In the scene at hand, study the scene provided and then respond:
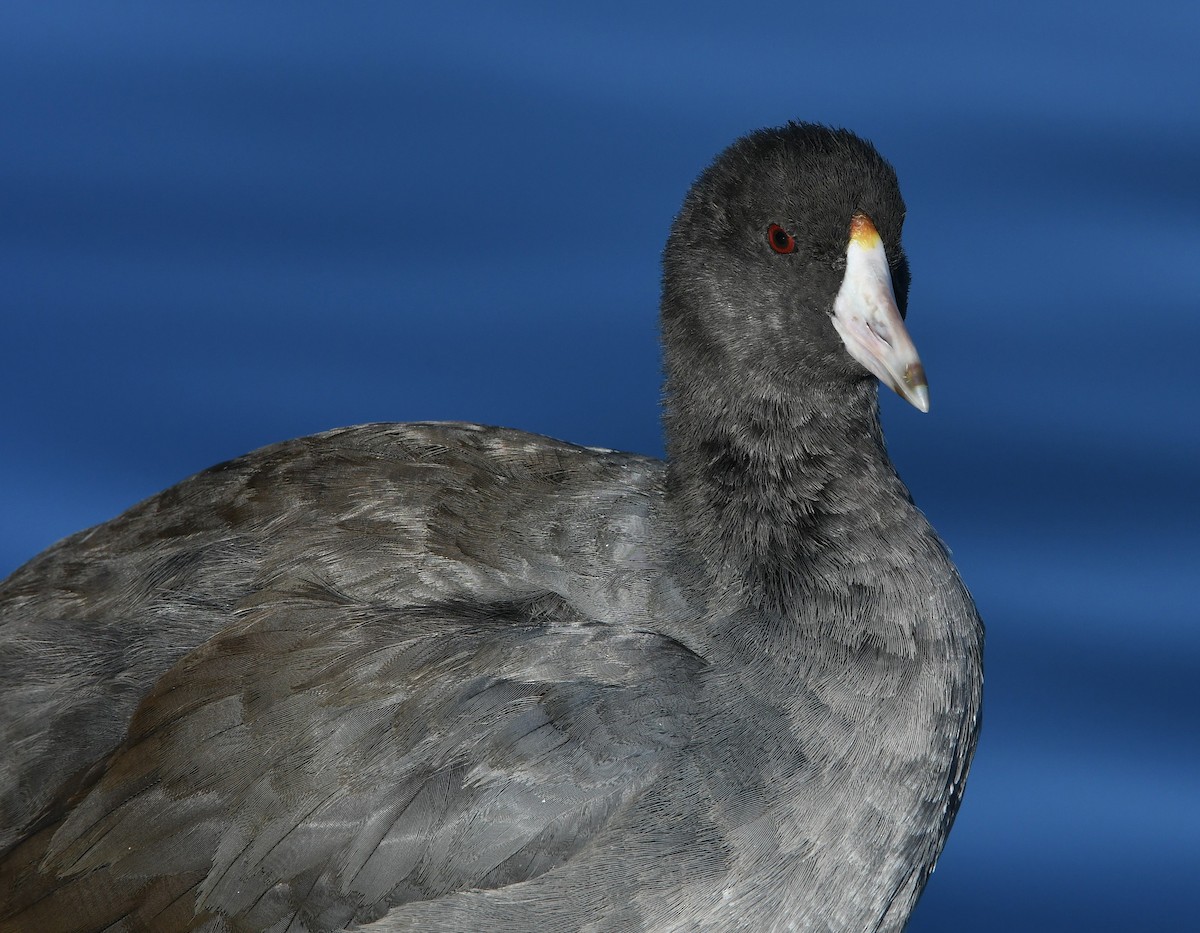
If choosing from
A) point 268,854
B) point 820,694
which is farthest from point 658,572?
point 268,854

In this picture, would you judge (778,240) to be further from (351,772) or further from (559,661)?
(351,772)

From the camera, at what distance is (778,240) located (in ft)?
9.09

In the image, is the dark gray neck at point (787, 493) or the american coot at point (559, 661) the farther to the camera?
the dark gray neck at point (787, 493)

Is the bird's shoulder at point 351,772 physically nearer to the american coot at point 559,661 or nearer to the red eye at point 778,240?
the american coot at point 559,661

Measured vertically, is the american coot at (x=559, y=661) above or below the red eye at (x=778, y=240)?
below

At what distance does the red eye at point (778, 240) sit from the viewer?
9.07 feet

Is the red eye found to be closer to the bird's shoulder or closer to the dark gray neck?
the dark gray neck

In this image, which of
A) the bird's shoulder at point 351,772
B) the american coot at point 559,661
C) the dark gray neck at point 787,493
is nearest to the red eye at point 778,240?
the american coot at point 559,661

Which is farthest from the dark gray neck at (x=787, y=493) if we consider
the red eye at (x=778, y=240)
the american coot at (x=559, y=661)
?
the red eye at (x=778, y=240)

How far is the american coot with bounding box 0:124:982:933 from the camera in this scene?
8.05 ft

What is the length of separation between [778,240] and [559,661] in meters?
0.80

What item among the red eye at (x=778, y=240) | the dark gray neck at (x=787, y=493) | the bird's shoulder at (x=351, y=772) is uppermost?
the red eye at (x=778, y=240)

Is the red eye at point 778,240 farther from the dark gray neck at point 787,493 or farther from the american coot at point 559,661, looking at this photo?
the dark gray neck at point 787,493

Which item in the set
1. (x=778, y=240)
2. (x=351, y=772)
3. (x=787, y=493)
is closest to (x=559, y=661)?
(x=351, y=772)
